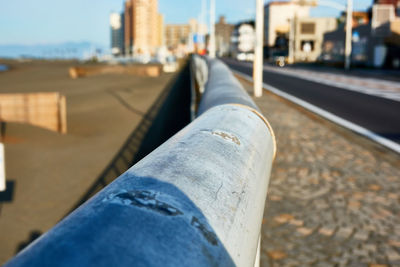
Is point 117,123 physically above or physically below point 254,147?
below

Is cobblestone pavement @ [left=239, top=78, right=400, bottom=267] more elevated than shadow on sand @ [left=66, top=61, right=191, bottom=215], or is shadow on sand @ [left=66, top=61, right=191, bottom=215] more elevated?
cobblestone pavement @ [left=239, top=78, right=400, bottom=267]

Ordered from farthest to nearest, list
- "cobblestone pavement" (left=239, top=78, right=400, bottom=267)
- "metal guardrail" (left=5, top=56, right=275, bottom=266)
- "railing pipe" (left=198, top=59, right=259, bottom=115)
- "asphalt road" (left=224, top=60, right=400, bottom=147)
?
"asphalt road" (left=224, top=60, right=400, bottom=147), "cobblestone pavement" (left=239, top=78, right=400, bottom=267), "railing pipe" (left=198, top=59, right=259, bottom=115), "metal guardrail" (left=5, top=56, right=275, bottom=266)

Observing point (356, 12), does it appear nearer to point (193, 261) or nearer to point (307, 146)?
Result: point (307, 146)

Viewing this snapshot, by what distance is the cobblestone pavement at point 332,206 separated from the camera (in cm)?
462

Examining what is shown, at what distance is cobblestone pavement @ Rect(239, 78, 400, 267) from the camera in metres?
4.62

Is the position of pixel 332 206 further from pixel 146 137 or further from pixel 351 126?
pixel 146 137

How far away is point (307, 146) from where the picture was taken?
9.79 m

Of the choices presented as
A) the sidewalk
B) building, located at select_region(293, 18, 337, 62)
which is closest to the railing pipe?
the sidewalk

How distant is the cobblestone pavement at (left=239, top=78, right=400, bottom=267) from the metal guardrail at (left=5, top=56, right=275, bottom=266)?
236cm

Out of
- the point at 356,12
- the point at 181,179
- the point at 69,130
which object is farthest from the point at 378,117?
the point at 356,12

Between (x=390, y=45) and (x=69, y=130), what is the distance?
49.1 metres

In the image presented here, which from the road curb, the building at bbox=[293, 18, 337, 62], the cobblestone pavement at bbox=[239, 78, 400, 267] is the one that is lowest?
the cobblestone pavement at bbox=[239, 78, 400, 267]

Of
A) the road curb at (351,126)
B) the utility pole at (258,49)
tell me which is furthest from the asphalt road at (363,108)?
the utility pole at (258,49)

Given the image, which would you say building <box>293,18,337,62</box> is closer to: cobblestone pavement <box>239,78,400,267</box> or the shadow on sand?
the shadow on sand
